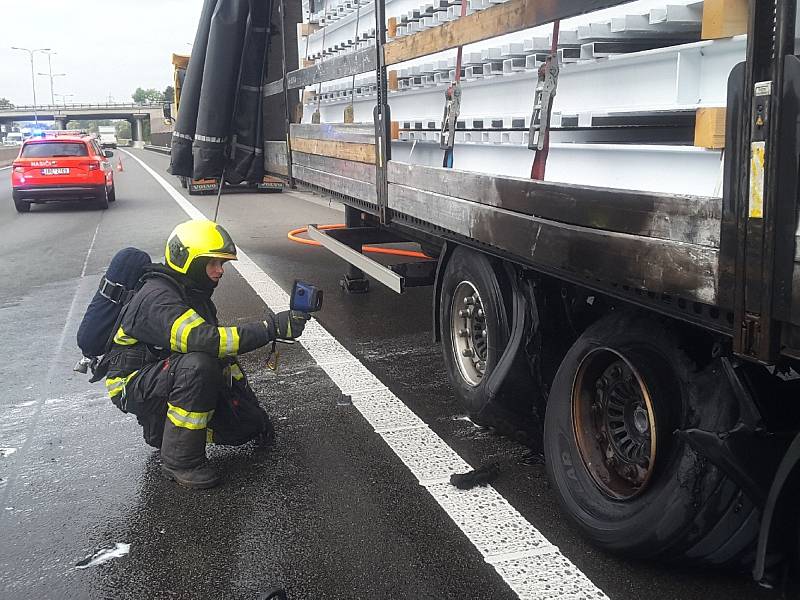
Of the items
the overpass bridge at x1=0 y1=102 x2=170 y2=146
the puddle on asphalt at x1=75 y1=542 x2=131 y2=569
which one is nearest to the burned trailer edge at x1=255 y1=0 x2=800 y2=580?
the puddle on asphalt at x1=75 y1=542 x2=131 y2=569

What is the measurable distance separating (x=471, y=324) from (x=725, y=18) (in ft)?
7.97

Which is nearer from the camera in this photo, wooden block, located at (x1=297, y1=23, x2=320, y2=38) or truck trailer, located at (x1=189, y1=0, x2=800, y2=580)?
truck trailer, located at (x1=189, y1=0, x2=800, y2=580)

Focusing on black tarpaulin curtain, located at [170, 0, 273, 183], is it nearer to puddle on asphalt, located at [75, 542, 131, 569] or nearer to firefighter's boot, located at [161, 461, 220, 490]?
firefighter's boot, located at [161, 461, 220, 490]

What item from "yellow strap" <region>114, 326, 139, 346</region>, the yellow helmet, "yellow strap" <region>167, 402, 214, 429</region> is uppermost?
the yellow helmet

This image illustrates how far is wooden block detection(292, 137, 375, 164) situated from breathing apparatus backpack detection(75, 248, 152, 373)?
5.53 ft

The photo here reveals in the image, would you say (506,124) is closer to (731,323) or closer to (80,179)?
(731,323)

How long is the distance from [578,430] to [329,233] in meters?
4.50

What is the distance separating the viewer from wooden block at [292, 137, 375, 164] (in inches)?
206

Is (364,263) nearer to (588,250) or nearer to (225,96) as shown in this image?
(225,96)

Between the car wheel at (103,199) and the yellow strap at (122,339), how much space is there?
15.4 meters

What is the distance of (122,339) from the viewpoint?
413 cm

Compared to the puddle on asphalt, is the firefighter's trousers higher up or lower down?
higher up

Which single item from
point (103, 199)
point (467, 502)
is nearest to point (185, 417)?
point (467, 502)

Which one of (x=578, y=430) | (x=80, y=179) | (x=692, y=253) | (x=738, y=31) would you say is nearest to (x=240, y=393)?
(x=578, y=430)
